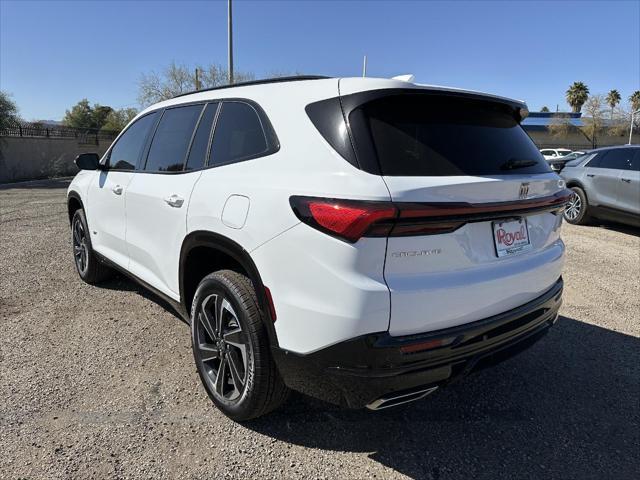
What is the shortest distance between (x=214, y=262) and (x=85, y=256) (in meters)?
2.76

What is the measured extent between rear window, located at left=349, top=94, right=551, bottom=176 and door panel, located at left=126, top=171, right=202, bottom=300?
1271mm

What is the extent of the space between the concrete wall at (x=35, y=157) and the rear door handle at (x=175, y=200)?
19.0 meters

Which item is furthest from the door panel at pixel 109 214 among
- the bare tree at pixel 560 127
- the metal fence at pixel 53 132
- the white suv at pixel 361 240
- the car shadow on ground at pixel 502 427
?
the bare tree at pixel 560 127

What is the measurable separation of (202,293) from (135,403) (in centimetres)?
82

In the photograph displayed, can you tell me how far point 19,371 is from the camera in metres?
3.18

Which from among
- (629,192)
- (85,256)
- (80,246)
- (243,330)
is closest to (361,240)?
(243,330)

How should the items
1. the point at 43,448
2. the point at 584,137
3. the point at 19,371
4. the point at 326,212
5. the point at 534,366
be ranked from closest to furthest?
the point at 326,212 < the point at 43,448 < the point at 19,371 < the point at 534,366 < the point at 584,137

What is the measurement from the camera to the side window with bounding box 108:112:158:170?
12.6 feet

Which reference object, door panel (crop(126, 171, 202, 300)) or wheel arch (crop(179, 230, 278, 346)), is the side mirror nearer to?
door panel (crop(126, 171, 202, 300))

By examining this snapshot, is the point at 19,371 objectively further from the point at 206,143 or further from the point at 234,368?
the point at 206,143

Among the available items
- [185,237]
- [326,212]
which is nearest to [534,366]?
[326,212]

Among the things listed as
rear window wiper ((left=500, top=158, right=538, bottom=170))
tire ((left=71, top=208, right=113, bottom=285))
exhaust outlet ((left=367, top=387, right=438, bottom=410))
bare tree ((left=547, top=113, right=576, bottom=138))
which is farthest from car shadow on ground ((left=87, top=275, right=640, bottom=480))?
bare tree ((left=547, top=113, right=576, bottom=138))

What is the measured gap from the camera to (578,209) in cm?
909

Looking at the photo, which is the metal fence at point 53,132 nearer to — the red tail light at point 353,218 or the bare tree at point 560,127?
the red tail light at point 353,218
